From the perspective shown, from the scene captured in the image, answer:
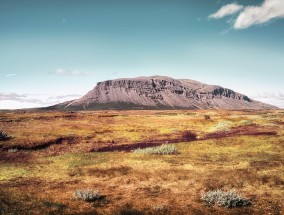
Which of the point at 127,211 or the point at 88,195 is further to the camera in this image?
the point at 88,195

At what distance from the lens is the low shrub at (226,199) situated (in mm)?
19109

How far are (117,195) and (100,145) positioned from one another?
30.8 metres

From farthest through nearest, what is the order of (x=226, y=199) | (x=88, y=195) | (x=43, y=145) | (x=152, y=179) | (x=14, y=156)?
(x=43, y=145) → (x=14, y=156) → (x=152, y=179) → (x=88, y=195) → (x=226, y=199)

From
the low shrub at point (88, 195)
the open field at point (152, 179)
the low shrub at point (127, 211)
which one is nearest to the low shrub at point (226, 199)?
the open field at point (152, 179)

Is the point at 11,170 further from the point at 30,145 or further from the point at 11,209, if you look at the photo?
the point at 30,145

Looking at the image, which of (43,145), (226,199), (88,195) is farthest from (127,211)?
(43,145)

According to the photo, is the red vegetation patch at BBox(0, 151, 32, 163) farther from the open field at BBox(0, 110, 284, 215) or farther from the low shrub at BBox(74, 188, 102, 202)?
the low shrub at BBox(74, 188, 102, 202)

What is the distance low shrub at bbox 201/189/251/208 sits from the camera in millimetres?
19109

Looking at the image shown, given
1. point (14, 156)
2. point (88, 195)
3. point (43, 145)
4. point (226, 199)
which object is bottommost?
point (14, 156)

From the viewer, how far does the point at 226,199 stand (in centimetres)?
1928

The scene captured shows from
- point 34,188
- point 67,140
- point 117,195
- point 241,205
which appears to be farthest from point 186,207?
point 67,140

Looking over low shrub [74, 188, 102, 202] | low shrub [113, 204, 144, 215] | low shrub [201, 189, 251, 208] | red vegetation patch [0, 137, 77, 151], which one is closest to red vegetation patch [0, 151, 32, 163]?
red vegetation patch [0, 137, 77, 151]

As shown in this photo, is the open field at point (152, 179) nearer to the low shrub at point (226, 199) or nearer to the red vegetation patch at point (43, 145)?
the low shrub at point (226, 199)

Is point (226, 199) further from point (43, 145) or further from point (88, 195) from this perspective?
point (43, 145)
